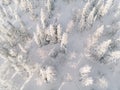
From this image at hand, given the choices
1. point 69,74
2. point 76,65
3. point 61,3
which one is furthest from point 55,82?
point 61,3

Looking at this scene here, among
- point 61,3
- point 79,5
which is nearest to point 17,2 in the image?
point 61,3

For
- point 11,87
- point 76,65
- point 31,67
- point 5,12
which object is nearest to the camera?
point 11,87

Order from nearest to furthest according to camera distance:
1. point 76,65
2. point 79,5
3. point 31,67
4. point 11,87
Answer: point 11,87, point 31,67, point 76,65, point 79,5

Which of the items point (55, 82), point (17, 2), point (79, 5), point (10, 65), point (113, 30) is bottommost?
point (55, 82)

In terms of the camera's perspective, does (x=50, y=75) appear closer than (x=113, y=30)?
Yes

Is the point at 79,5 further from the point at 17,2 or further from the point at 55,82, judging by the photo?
the point at 55,82

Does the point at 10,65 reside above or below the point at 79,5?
below
